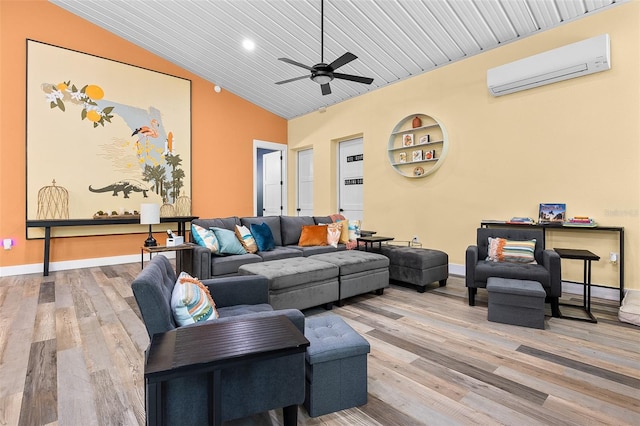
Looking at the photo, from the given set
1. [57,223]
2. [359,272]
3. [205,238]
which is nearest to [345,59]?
[359,272]

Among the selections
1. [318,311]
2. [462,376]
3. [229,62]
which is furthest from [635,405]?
[229,62]

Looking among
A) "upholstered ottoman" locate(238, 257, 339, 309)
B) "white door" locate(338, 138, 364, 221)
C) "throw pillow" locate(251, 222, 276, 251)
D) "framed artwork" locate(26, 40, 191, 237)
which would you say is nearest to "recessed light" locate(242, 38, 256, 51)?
"framed artwork" locate(26, 40, 191, 237)

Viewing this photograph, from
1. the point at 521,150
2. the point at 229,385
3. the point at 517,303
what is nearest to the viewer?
the point at 229,385

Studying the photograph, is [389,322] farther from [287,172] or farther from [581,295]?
[287,172]

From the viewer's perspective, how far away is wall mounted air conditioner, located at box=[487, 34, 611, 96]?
347cm

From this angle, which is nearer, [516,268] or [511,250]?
[516,268]

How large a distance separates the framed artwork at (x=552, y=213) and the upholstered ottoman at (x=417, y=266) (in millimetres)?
1280

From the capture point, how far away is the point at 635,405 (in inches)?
69.6

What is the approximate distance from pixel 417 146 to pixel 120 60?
535cm

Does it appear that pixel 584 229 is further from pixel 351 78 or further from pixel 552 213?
pixel 351 78

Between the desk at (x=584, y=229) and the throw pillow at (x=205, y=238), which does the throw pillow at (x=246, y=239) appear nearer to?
the throw pillow at (x=205, y=238)

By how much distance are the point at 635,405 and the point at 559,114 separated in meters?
3.35

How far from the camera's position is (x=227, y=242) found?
160 inches

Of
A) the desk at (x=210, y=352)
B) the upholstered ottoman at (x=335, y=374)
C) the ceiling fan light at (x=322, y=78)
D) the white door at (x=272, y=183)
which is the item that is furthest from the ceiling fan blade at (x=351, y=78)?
the white door at (x=272, y=183)
